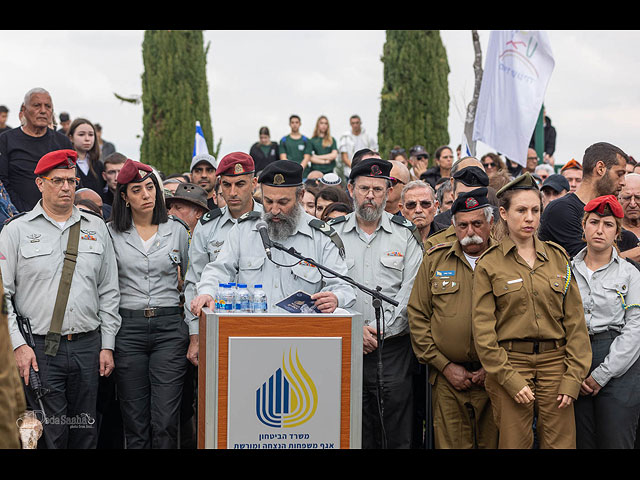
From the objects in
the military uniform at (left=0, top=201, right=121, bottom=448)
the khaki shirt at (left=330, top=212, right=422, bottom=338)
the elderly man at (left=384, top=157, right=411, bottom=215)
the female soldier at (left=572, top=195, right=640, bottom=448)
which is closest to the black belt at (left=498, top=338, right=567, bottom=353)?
the female soldier at (left=572, top=195, right=640, bottom=448)

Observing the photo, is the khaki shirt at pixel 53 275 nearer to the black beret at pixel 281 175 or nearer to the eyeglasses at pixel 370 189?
the black beret at pixel 281 175

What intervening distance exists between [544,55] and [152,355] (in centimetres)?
700

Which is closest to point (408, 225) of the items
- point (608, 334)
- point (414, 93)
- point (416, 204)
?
point (416, 204)

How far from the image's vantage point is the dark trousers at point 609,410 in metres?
5.43

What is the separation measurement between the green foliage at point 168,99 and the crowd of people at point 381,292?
13166mm

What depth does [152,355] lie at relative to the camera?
19.4 ft

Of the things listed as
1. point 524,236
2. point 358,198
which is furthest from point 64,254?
point 524,236

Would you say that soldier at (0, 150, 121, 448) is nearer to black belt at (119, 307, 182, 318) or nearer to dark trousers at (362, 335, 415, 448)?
black belt at (119, 307, 182, 318)

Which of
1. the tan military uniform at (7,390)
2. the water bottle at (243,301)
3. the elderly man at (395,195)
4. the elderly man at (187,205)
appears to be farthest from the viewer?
the elderly man at (187,205)

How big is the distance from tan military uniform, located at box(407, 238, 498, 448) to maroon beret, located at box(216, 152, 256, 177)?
5.15 feet

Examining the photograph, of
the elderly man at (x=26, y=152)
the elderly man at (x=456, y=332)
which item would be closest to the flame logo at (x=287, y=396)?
the elderly man at (x=456, y=332)

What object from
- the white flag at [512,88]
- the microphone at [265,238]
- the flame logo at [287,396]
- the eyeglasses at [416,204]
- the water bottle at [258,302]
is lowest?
the flame logo at [287,396]

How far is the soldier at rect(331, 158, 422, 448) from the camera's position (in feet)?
18.9

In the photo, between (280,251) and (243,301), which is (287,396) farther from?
(280,251)
